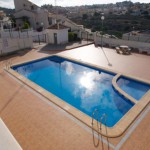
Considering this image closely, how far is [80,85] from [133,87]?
13.8 feet

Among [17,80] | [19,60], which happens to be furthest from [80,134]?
[19,60]

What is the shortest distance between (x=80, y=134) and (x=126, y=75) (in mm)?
7797

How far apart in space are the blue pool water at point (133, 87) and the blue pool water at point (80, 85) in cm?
88

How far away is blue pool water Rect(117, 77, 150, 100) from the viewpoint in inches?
446

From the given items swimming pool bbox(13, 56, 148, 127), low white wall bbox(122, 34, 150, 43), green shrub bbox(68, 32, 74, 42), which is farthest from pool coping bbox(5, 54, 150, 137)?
green shrub bbox(68, 32, 74, 42)

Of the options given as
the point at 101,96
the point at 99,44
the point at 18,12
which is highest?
the point at 18,12

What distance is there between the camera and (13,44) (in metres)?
21.2

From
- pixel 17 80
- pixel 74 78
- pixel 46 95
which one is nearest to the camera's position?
pixel 46 95

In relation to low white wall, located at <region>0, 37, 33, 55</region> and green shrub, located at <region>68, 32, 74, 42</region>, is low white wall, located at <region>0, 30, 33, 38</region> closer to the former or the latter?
low white wall, located at <region>0, 37, 33, 55</region>

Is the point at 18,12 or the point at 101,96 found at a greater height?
the point at 18,12

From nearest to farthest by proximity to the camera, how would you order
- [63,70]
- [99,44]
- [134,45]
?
[63,70]
[134,45]
[99,44]

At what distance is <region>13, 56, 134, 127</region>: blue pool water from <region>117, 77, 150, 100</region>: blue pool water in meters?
0.88

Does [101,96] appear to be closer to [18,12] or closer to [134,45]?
[134,45]

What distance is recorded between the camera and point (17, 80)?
43.1 ft
